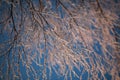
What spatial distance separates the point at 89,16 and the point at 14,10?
122 cm

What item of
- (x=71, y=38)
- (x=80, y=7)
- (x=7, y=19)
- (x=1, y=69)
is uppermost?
(x=80, y=7)

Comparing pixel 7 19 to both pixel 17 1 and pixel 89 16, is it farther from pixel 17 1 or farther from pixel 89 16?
pixel 89 16

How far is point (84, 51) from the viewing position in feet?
8.11

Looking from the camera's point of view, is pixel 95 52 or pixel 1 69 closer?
pixel 95 52

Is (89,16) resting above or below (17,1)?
below

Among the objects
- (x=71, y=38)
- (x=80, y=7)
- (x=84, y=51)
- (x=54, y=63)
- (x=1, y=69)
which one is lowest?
(x=1, y=69)

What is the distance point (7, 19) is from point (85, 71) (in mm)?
1502

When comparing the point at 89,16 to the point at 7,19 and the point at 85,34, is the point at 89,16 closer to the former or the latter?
the point at 85,34

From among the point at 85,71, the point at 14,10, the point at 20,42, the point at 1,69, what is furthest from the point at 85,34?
the point at 1,69

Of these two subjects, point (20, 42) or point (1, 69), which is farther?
point (1, 69)

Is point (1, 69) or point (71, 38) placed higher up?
point (71, 38)

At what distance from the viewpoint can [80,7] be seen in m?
2.58

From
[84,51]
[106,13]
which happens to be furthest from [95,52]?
[106,13]

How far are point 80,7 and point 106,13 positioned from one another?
41 cm
